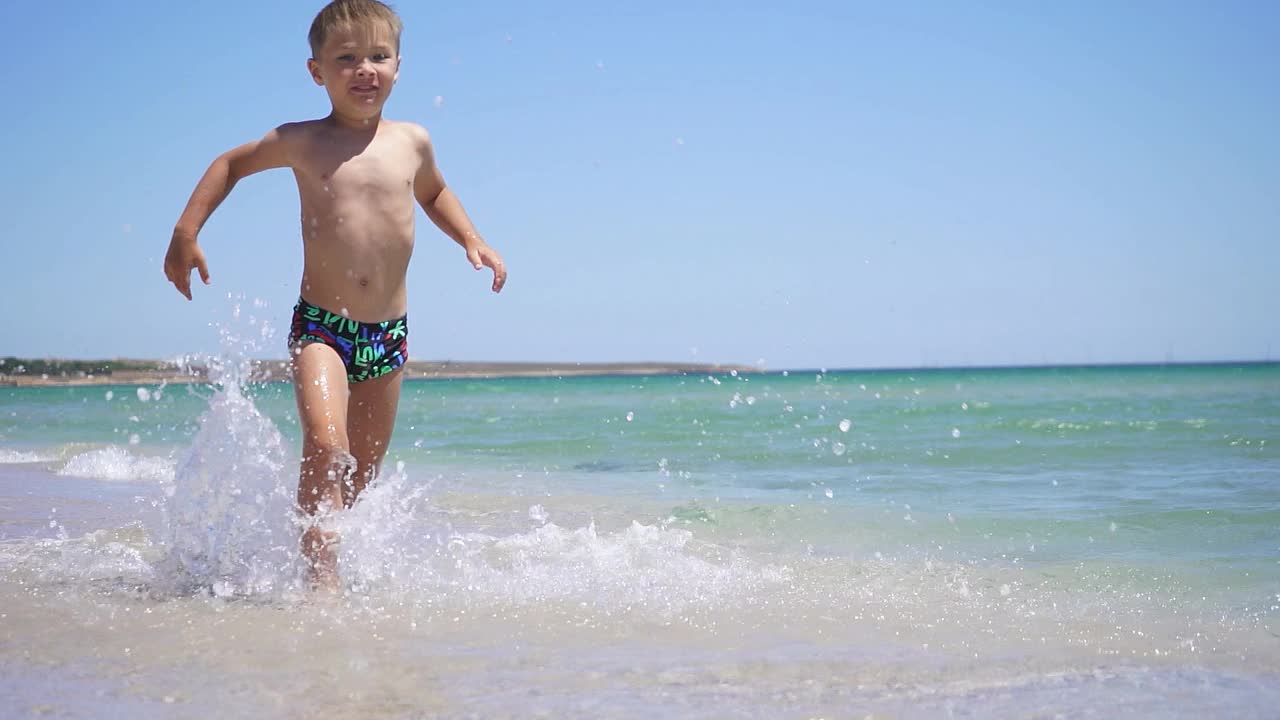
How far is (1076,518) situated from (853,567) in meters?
1.77

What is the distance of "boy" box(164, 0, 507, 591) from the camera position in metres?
3.07

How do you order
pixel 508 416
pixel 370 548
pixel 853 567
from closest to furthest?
pixel 370 548
pixel 853 567
pixel 508 416

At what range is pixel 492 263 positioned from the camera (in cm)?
363

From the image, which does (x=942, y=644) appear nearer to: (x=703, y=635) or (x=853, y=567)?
(x=703, y=635)

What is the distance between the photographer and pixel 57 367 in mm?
46250

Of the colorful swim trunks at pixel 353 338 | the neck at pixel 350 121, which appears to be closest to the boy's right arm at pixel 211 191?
the neck at pixel 350 121

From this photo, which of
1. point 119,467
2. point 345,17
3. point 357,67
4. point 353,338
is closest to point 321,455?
point 353,338

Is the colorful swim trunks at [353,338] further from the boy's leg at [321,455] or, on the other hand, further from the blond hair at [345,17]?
the blond hair at [345,17]

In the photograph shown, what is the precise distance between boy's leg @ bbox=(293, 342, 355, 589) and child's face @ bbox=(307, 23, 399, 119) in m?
0.78

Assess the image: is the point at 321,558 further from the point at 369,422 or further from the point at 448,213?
the point at 448,213

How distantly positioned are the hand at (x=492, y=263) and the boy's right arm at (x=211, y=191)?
67 cm

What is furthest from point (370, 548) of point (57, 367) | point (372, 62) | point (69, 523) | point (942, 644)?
point (57, 367)

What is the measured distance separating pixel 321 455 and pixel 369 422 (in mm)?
435

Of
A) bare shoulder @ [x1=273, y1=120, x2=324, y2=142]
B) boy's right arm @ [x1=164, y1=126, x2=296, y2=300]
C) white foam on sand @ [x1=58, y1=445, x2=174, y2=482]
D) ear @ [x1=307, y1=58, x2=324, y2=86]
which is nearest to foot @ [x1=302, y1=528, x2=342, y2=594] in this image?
boy's right arm @ [x1=164, y1=126, x2=296, y2=300]
